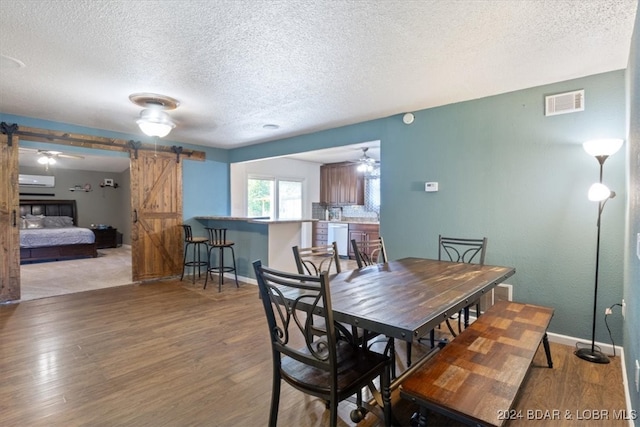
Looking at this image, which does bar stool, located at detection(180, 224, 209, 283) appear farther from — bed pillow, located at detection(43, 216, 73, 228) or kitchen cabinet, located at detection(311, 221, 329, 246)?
bed pillow, located at detection(43, 216, 73, 228)

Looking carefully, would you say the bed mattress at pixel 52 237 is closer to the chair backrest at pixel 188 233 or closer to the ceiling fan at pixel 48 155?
the ceiling fan at pixel 48 155

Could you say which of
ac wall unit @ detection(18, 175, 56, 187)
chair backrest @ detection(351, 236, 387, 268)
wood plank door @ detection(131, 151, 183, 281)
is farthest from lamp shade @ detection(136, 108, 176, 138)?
ac wall unit @ detection(18, 175, 56, 187)

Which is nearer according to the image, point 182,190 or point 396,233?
point 396,233

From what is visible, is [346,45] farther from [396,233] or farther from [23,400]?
[23,400]

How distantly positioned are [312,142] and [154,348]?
338 cm

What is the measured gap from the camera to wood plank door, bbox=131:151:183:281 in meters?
5.14

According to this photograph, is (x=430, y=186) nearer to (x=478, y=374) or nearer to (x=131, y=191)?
(x=478, y=374)

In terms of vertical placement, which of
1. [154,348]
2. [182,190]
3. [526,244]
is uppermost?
[182,190]

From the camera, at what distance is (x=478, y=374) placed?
5.05 feet

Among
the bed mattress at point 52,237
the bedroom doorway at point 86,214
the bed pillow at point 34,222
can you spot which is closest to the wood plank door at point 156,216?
the bedroom doorway at point 86,214

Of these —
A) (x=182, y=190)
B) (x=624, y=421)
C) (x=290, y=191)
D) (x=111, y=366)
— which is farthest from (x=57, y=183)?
(x=624, y=421)

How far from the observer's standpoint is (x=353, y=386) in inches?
57.9

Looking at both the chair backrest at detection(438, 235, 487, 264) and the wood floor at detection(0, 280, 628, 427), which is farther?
the chair backrest at detection(438, 235, 487, 264)

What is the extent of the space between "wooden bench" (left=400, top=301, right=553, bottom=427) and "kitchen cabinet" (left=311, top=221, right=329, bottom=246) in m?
6.11
